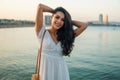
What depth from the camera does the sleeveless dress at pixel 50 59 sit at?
10.3 feet

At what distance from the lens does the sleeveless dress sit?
3127 mm

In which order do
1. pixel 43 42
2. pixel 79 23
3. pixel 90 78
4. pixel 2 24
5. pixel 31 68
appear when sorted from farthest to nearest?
pixel 2 24 → pixel 31 68 → pixel 90 78 → pixel 79 23 → pixel 43 42

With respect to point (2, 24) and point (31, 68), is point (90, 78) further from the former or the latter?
point (2, 24)

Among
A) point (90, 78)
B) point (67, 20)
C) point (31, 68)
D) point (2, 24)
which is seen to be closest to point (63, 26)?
point (67, 20)

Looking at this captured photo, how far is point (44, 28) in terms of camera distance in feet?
10.4

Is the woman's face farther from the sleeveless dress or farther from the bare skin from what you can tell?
the sleeveless dress

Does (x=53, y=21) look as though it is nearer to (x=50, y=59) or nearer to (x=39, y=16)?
(x=39, y=16)

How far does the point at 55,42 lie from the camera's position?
3.16 meters

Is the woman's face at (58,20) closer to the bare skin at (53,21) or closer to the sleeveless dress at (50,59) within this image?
the bare skin at (53,21)

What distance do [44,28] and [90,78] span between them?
32.2 feet

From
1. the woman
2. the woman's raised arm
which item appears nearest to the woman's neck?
the woman

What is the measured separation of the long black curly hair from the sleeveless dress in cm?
6

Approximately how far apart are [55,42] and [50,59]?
0.19 meters

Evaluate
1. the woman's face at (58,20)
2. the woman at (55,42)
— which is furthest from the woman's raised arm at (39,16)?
the woman's face at (58,20)
